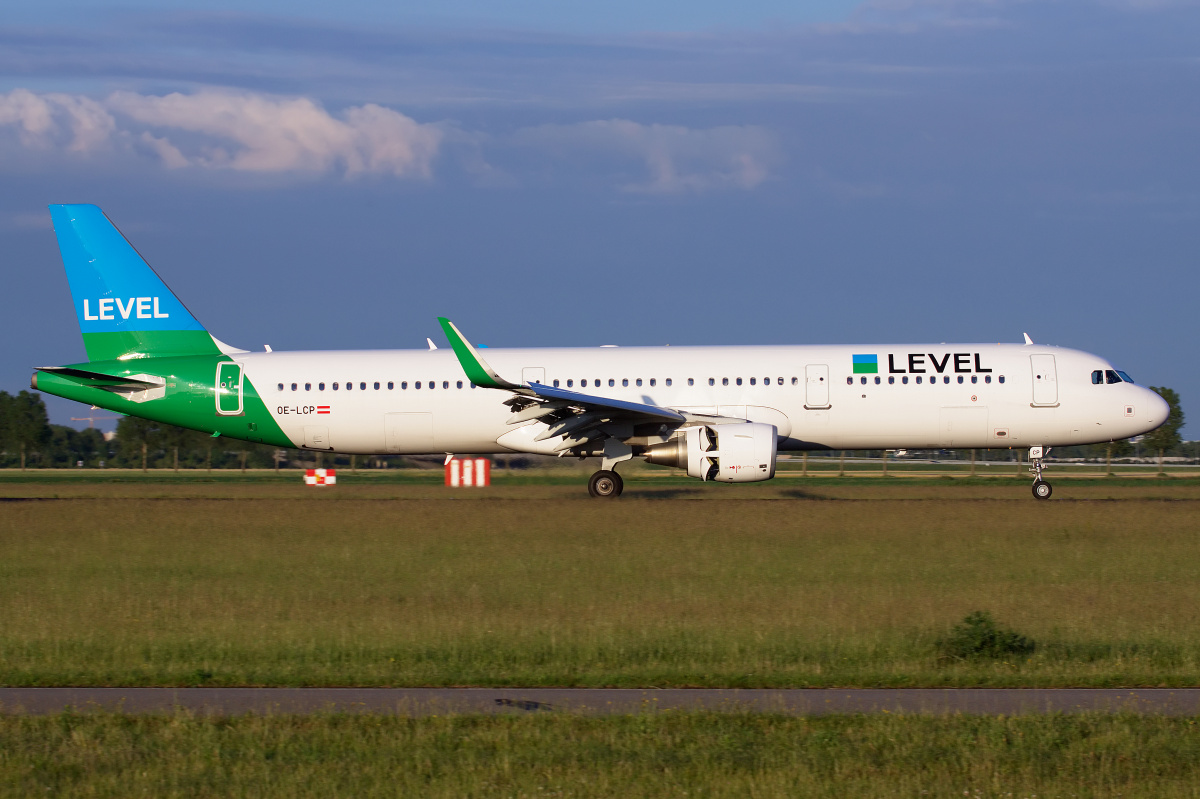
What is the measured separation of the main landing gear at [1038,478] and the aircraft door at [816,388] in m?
5.34

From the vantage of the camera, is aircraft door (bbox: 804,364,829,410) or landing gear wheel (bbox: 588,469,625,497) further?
landing gear wheel (bbox: 588,469,625,497)

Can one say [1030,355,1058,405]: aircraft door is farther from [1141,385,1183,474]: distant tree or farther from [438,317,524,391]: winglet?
[1141,385,1183,474]: distant tree

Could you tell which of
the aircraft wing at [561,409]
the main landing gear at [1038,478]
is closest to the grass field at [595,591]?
the main landing gear at [1038,478]

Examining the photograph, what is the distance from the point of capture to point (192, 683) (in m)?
10.1

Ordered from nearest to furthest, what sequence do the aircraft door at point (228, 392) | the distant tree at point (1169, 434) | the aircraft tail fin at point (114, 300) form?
the aircraft door at point (228, 392)
the aircraft tail fin at point (114, 300)
the distant tree at point (1169, 434)

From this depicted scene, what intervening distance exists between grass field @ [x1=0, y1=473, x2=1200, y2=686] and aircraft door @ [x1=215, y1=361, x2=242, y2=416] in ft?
8.95

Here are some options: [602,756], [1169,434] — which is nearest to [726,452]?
[602,756]

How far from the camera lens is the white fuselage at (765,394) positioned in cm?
2786

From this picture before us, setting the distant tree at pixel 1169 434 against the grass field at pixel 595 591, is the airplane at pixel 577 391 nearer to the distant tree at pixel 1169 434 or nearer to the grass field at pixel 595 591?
the grass field at pixel 595 591

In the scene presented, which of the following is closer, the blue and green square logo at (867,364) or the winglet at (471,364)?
the winglet at (471,364)

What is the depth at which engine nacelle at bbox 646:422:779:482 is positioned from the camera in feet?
84.7

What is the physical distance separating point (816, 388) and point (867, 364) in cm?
139

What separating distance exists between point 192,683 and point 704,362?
64.1 ft

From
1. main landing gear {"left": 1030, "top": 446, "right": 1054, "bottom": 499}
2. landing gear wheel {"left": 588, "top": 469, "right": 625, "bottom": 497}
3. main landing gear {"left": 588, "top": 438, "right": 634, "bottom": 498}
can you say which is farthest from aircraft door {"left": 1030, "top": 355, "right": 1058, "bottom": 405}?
landing gear wheel {"left": 588, "top": 469, "right": 625, "bottom": 497}
